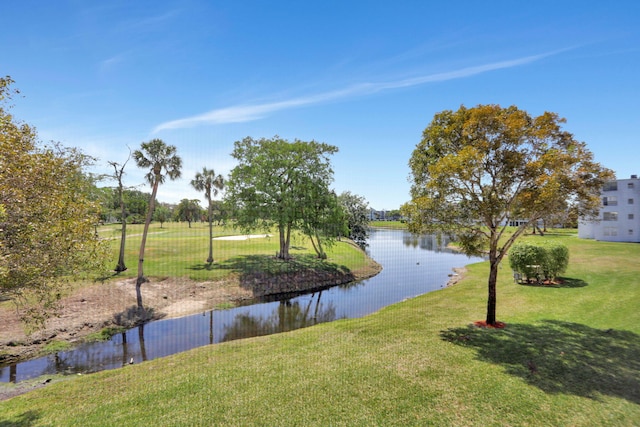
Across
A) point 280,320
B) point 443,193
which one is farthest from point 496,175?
point 280,320

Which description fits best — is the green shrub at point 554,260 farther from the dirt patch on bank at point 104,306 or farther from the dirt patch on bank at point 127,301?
the dirt patch on bank at point 104,306

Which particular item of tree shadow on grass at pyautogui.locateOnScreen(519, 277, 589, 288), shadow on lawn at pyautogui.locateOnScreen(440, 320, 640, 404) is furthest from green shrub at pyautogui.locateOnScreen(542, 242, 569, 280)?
shadow on lawn at pyautogui.locateOnScreen(440, 320, 640, 404)

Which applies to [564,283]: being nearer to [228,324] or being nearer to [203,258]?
[228,324]

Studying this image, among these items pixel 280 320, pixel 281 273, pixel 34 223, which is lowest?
pixel 280 320

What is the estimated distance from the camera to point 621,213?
191 feet

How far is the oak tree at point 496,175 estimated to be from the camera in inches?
518

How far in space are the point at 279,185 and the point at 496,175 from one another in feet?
93.0

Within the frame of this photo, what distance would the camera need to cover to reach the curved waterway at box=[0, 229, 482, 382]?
615 inches

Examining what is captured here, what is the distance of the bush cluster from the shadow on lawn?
9279mm

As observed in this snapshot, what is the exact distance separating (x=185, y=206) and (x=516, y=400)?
130 meters

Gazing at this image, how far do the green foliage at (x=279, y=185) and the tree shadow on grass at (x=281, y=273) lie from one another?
3565 millimetres

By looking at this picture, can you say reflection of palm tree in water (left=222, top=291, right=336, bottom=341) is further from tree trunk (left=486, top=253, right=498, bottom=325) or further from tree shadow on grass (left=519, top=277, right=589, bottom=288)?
tree shadow on grass (left=519, top=277, right=589, bottom=288)

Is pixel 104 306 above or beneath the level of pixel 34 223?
beneath

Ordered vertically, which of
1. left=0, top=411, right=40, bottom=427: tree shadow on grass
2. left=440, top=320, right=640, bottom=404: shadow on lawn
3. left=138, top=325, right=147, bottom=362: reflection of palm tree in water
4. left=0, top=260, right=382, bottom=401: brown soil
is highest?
left=440, top=320, right=640, bottom=404: shadow on lawn
